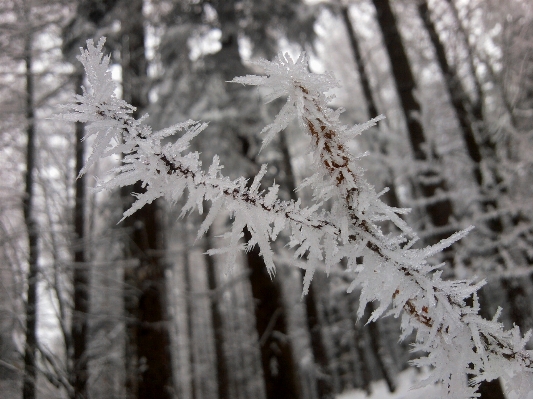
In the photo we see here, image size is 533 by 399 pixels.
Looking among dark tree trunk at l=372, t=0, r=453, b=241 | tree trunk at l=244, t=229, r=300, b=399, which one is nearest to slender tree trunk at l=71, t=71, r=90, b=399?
tree trunk at l=244, t=229, r=300, b=399

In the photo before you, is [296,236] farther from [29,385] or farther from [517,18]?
[517,18]

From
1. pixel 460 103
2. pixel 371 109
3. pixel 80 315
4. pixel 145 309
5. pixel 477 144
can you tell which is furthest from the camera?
pixel 371 109

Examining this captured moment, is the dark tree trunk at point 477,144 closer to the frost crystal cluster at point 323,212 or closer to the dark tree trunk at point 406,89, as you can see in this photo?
the dark tree trunk at point 406,89

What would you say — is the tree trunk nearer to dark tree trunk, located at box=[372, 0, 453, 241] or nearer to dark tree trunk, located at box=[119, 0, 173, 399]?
dark tree trunk, located at box=[119, 0, 173, 399]

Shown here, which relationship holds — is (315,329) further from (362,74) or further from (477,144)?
(362,74)

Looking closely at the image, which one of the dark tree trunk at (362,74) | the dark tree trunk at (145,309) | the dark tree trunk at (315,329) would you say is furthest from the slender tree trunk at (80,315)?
the dark tree trunk at (362,74)

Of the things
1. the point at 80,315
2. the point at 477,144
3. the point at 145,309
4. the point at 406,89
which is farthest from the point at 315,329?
the point at 80,315

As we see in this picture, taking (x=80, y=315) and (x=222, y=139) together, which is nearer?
(x=80, y=315)
